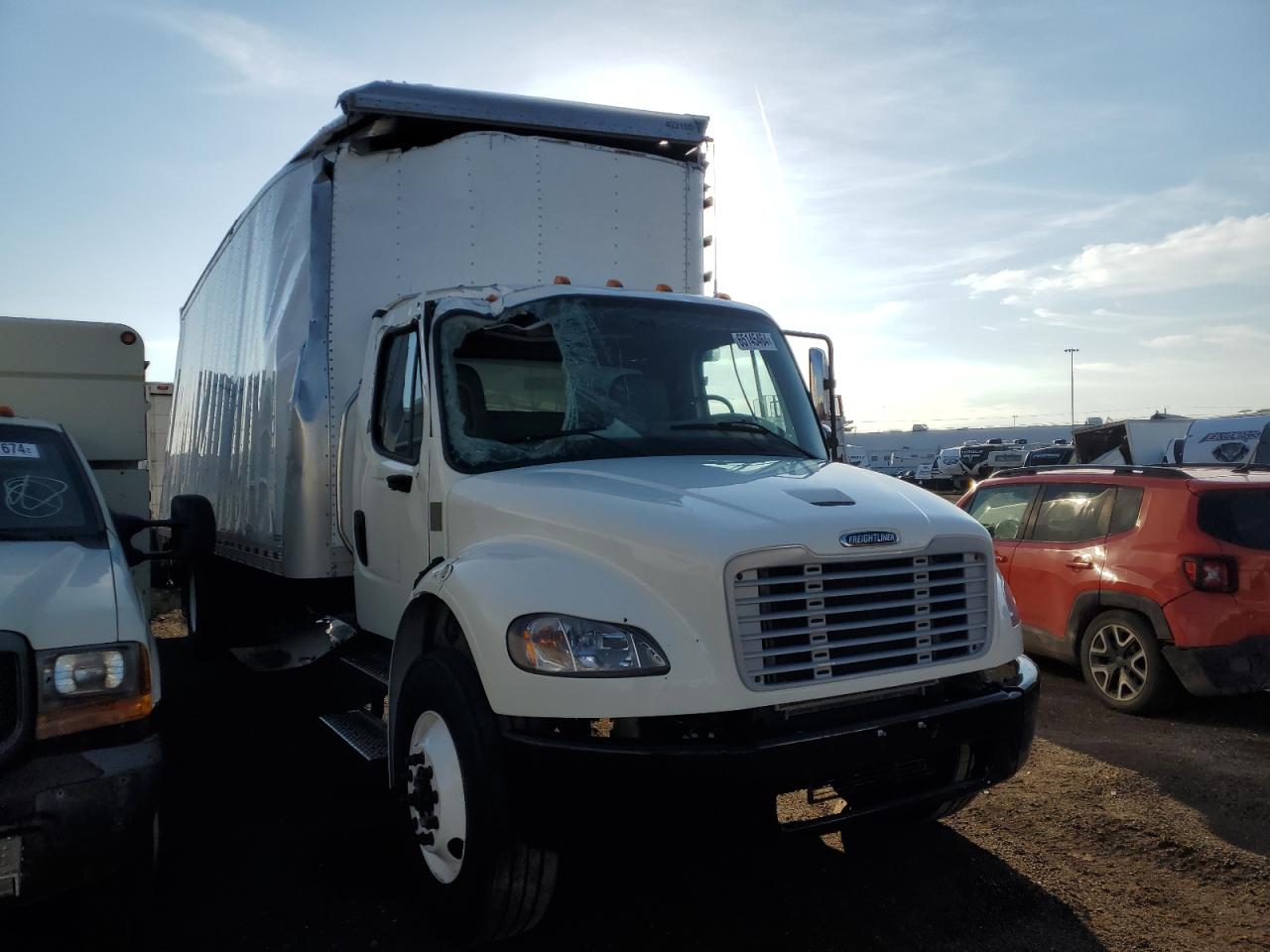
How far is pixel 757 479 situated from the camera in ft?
12.1

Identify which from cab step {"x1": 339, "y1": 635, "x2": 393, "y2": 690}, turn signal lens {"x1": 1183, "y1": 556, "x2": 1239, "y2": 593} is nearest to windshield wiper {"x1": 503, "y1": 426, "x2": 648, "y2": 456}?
cab step {"x1": 339, "y1": 635, "x2": 393, "y2": 690}

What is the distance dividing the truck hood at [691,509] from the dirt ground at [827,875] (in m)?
0.89

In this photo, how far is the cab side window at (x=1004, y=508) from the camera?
25.6 feet

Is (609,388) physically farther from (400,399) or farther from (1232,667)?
(1232,667)

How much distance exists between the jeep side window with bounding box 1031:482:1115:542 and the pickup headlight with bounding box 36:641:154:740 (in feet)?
19.9

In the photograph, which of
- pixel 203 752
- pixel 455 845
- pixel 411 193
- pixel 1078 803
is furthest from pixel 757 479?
pixel 203 752

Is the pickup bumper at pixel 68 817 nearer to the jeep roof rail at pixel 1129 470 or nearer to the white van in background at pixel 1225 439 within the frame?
the jeep roof rail at pixel 1129 470

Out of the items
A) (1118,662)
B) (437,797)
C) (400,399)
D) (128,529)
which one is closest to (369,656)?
(128,529)

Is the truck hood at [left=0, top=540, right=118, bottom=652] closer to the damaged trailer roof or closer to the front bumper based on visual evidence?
the damaged trailer roof

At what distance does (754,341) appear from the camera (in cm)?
485

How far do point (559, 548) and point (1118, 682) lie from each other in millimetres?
4777

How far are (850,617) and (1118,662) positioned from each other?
4175 mm

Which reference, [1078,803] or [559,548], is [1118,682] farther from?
[559,548]

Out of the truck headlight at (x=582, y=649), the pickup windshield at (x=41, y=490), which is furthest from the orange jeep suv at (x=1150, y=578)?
the pickup windshield at (x=41, y=490)
